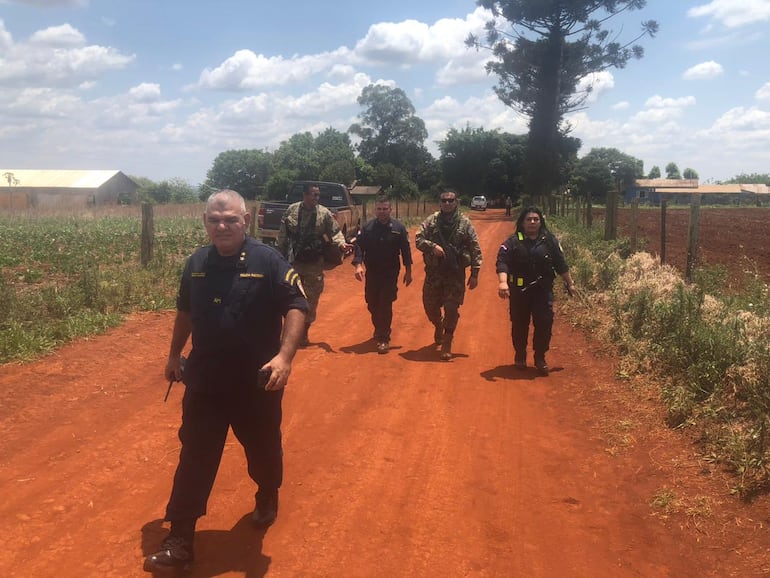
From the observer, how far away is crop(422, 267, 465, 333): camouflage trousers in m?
7.48

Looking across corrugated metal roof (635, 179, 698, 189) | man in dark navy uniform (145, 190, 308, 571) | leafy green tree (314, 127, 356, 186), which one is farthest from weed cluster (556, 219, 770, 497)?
corrugated metal roof (635, 179, 698, 189)

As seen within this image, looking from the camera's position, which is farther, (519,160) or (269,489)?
(519,160)

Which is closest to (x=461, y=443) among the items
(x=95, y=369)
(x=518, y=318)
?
(x=518, y=318)

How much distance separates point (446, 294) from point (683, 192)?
238ft

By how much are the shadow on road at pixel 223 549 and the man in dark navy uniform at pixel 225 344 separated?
0.13m

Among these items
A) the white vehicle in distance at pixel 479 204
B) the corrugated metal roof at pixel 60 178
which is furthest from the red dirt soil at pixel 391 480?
the corrugated metal roof at pixel 60 178

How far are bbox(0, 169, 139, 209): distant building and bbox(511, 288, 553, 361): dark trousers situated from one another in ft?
185

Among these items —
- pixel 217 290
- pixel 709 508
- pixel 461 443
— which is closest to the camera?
pixel 217 290

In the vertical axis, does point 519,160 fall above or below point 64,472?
above

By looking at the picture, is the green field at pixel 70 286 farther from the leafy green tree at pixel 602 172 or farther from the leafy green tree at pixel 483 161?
the leafy green tree at pixel 602 172

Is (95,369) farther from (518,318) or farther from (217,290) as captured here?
(518,318)

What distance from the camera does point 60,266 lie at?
38.8 feet

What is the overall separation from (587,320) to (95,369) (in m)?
6.15

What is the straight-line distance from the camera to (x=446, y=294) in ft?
24.8
